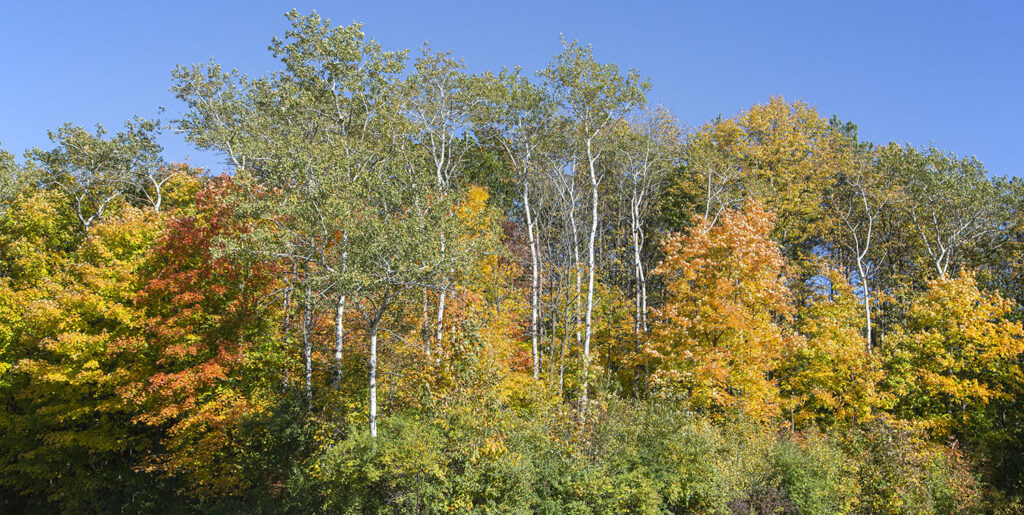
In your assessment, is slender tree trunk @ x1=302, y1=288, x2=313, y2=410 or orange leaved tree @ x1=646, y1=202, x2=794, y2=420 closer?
slender tree trunk @ x1=302, y1=288, x2=313, y2=410

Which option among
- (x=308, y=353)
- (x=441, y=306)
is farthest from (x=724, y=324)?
(x=308, y=353)

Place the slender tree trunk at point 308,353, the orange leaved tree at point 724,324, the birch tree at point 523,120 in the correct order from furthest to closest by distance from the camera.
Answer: the birch tree at point 523,120 < the orange leaved tree at point 724,324 < the slender tree trunk at point 308,353

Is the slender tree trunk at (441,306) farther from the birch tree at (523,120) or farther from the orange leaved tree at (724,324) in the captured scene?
the orange leaved tree at (724,324)

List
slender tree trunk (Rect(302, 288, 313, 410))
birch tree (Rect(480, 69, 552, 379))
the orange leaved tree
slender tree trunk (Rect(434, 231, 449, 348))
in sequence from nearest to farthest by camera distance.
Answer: slender tree trunk (Rect(434, 231, 449, 348)) < slender tree trunk (Rect(302, 288, 313, 410)) < the orange leaved tree < birch tree (Rect(480, 69, 552, 379))

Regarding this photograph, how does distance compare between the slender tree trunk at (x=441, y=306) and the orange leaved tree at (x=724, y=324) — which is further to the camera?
the orange leaved tree at (x=724, y=324)

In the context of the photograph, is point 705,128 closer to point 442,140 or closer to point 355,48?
point 442,140

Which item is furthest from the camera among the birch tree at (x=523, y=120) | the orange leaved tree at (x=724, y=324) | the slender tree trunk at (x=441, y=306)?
the birch tree at (x=523, y=120)

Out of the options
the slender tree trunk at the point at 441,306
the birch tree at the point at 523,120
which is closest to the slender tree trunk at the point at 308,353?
the slender tree trunk at the point at 441,306

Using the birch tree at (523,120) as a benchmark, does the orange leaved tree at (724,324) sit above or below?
below

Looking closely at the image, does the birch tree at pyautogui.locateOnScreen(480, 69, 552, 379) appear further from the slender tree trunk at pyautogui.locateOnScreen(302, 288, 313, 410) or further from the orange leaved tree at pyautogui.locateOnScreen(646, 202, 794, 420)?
the slender tree trunk at pyautogui.locateOnScreen(302, 288, 313, 410)

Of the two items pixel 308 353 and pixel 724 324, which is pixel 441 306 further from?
pixel 724 324

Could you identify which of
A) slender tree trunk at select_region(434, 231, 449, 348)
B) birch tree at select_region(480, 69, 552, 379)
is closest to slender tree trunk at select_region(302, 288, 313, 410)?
slender tree trunk at select_region(434, 231, 449, 348)

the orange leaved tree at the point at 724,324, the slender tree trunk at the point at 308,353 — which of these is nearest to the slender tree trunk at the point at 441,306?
the slender tree trunk at the point at 308,353

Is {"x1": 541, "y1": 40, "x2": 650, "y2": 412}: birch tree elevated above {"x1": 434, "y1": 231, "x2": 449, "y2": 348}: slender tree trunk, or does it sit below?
above
